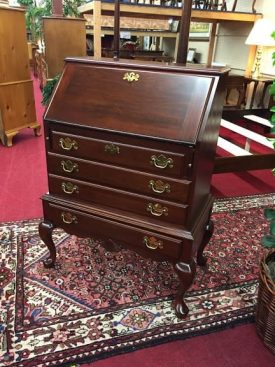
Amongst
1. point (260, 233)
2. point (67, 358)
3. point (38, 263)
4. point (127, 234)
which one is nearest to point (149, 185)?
point (127, 234)

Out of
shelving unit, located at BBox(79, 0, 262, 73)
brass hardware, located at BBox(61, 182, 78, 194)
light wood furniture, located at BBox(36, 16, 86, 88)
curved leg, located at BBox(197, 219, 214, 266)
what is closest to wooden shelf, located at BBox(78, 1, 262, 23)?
shelving unit, located at BBox(79, 0, 262, 73)

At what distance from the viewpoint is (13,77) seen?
10.9 ft

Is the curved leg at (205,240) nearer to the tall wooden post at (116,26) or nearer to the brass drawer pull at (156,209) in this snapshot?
the brass drawer pull at (156,209)

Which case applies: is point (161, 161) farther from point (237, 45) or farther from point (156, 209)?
point (237, 45)

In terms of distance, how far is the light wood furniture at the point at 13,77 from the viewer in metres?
3.11

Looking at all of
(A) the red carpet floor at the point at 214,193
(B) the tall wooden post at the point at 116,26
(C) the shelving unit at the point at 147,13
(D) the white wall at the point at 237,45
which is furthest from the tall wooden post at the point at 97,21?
(D) the white wall at the point at 237,45

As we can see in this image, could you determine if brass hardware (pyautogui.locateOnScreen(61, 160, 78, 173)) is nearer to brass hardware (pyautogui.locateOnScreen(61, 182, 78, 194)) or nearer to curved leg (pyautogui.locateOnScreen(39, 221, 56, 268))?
brass hardware (pyautogui.locateOnScreen(61, 182, 78, 194))

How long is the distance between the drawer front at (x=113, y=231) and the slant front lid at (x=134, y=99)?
435 millimetres

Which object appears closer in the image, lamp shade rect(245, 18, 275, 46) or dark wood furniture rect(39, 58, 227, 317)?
dark wood furniture rect(39, 58, 227, 317)

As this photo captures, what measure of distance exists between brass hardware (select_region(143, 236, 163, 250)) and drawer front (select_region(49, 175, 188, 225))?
0.10 metres

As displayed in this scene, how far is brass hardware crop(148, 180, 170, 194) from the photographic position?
124 centimetres

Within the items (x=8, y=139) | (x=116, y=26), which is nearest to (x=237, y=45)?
(x=8, y=139)

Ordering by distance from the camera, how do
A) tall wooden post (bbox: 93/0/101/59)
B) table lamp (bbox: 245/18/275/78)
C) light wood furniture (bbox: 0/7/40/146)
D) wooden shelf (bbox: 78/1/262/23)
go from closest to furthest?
light wood furniture (bbox: 0/7/40/146)
tall wooden post (bbox: 93/0/101/59)
wooden shelf (bbox: 78/1/262/23)
table lamp (bbox: 245/18/275/78)

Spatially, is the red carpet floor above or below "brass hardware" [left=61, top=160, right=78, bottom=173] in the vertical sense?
below
